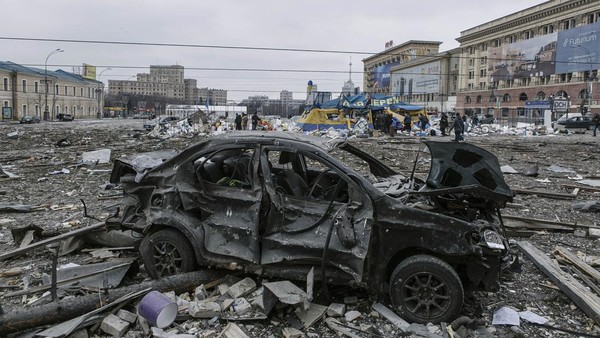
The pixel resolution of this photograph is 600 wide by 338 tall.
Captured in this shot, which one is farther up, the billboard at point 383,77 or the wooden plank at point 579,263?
the billboard at point 383,77

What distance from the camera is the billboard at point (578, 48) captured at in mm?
61031

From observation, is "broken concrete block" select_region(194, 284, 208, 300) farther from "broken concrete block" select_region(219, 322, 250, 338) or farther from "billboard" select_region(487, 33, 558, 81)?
"billboard" select_region(487, 33, 558, 81)

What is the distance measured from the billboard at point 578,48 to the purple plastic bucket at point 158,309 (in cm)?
6623

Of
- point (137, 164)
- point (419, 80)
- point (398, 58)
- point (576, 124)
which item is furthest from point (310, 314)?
point (398, 58)

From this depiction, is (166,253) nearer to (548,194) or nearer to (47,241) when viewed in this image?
(47,241)

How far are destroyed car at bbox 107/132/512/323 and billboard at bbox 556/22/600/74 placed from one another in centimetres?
6428

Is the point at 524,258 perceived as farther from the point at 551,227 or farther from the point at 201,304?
the point at 201,304

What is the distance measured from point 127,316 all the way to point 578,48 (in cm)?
7489

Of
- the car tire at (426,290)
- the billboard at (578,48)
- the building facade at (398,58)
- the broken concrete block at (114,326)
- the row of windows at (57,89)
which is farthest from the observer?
the building facade at (398,58)

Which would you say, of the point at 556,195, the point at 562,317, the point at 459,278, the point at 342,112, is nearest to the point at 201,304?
the point at 459,278

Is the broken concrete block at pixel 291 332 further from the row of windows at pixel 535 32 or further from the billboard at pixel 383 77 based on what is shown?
the billboard at pixel 383 77

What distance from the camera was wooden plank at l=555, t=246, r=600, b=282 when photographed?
5.36m

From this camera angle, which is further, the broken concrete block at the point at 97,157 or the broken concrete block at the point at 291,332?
the broken concrete block at the point at 97,157

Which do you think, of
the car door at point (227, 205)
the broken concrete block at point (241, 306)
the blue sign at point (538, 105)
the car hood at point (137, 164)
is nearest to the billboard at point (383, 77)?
the blue sign at point (538, 105)
